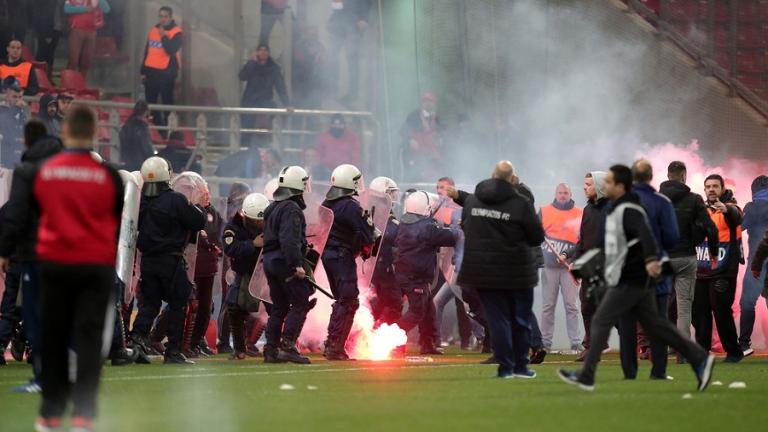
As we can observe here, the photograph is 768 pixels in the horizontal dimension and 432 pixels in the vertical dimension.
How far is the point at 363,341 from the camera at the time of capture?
17469 millimetres

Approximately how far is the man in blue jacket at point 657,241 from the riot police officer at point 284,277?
3.49 metres

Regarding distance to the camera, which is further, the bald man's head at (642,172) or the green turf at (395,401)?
the bald man's head at (642,172)

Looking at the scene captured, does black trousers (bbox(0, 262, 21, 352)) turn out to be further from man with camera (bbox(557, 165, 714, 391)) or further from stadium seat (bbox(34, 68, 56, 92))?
stadium seat (bbox(34, 68, 56, 92))

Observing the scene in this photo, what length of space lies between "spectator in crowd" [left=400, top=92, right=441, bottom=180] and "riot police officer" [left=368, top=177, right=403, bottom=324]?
4482 mm

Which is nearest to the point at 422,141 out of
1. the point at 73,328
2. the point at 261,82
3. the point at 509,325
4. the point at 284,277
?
the point at 261,82

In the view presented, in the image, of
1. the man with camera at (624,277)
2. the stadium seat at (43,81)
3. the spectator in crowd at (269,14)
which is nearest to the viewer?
the man with camera at (624,277)

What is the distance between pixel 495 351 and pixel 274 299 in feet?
9.69

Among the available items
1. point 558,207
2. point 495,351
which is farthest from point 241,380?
point 558,207

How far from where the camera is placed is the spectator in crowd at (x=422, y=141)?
76.1ft

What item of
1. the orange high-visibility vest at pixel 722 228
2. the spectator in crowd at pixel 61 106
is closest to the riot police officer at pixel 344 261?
the orange high-visibility vest at pixel 722 228

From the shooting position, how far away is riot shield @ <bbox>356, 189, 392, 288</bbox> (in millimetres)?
17547

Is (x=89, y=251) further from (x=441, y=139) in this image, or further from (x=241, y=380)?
(x=441, y=139)

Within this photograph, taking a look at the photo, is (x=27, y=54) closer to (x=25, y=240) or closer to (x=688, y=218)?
(x=688, y=218)

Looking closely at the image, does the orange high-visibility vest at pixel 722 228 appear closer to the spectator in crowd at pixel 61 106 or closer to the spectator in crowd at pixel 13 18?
the spectator in crowd at pixel 61 106
